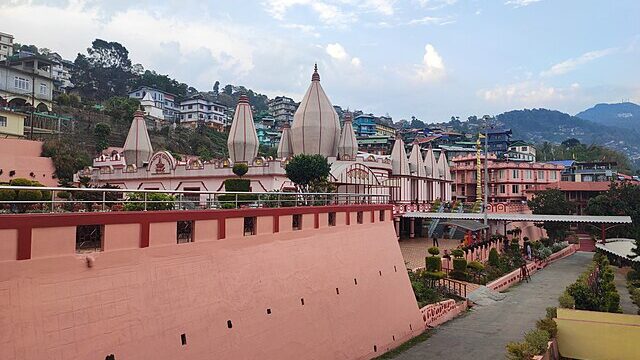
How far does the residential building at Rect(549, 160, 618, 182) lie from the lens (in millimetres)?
79812

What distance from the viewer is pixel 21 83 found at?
5359 centimetres

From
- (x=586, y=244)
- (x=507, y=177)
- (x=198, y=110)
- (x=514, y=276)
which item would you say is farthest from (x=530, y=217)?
(x=198, y=110)

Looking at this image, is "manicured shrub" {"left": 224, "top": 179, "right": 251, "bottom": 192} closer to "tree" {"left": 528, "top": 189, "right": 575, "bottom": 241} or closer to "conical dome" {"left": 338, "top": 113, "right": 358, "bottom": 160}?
"conical dome" {"left": 338, "top": 113, "right": 358, "bottom": 160}

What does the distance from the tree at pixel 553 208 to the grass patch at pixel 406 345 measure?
3344 cm

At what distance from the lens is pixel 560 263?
43.5m

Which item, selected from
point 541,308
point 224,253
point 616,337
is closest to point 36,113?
point 224,253

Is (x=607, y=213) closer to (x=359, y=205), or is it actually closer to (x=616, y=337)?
(x=616, y=337)

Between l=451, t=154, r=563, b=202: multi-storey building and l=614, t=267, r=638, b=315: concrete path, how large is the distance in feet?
100

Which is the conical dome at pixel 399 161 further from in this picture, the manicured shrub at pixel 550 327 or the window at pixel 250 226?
the window at pixel 250 226

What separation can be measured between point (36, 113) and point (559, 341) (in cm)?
5476

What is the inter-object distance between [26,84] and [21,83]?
0.76m

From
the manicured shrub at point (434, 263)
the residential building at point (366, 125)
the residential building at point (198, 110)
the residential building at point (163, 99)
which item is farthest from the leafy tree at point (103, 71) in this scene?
the manicured shrub at point (434, 263)

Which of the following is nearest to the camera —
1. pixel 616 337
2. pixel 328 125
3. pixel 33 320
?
pixel 33 320

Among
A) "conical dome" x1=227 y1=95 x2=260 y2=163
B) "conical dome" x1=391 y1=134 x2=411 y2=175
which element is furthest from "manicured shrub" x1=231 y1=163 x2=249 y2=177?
"conical dome" x1=391 y1=134 x2=411 y2=175
